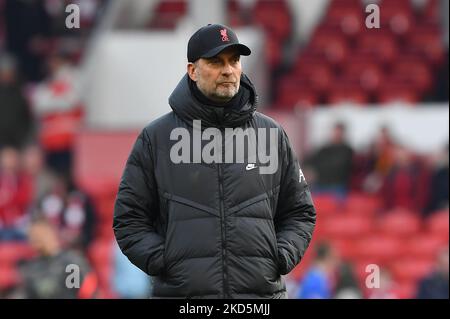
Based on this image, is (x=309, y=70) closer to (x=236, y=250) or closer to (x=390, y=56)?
(x=390, y=56)

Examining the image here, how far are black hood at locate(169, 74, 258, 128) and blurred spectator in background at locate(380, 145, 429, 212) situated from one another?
7.50 meters

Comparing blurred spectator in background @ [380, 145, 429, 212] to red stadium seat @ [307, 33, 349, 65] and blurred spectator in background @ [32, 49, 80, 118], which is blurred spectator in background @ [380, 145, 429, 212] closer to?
red stadium seat @ [307, 33, 349, 65]

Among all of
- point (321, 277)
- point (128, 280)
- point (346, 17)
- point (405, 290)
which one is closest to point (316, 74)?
point (346, 17)

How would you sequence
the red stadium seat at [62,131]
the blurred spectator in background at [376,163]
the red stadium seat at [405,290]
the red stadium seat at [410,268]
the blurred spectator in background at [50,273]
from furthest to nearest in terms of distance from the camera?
the red stadium seat at [62,131]
the blurred spectator in background at [376,163]
the red stadium seat at [410,268]
the red stadium seat at [405,290]
the blurred spectator in background at [50,273]

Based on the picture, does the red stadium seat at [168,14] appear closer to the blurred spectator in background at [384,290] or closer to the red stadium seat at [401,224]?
the red stadium seat at [401,224]

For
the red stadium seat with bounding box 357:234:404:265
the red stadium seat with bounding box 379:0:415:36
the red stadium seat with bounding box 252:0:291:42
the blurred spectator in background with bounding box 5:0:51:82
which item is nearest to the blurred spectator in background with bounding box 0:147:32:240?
the blurred spectator in background with bounding box 5:0:51:82

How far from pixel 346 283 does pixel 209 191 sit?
5.48 meters

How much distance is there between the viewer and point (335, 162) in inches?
509

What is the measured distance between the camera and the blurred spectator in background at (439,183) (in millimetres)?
12148

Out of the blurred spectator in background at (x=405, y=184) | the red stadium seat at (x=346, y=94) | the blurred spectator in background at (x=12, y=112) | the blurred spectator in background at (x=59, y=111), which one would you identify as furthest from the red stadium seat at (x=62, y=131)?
the blurred spectator in background at (x=405, y=184)

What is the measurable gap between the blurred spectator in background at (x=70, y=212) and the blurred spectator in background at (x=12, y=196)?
13.0 inches

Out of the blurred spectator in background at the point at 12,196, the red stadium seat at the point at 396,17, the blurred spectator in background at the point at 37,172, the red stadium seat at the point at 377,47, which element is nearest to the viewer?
the blurred spectator in background at the point at 12,196
